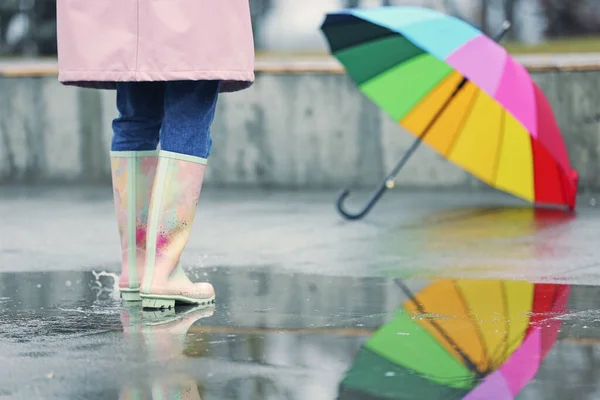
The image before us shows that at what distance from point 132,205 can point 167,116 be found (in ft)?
1.07

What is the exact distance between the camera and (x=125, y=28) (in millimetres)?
3471

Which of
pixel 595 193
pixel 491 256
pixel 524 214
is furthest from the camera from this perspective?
pixel 595 193

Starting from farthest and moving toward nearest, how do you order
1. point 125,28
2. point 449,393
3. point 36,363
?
point 125,28
point 36,363
point 449,393

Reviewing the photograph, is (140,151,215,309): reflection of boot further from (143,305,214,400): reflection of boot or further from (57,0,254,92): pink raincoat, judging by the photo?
(57,0,254,92): pink raincoat

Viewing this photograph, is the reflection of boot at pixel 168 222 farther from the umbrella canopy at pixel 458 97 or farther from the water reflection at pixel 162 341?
the umbrella canopy at pixel 458 97

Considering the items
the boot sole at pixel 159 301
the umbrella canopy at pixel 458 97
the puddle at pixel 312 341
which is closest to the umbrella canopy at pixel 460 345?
the puddle at pixel 312 341

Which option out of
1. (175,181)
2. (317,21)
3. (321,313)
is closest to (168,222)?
(175,181)

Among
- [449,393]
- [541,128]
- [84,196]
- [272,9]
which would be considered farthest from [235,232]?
[449,393]

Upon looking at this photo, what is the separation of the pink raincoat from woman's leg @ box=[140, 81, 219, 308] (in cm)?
12

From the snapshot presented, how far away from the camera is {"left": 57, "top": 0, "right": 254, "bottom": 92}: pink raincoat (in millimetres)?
3443

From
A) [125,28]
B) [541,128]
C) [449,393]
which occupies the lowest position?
[449,393]

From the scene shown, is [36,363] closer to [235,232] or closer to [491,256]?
[491,256]

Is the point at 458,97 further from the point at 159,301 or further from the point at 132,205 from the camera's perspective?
the point at 159,301

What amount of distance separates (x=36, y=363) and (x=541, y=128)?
10.6ft
